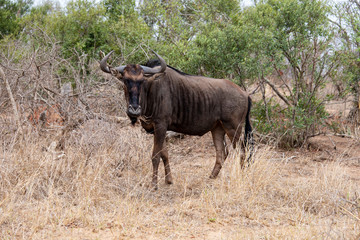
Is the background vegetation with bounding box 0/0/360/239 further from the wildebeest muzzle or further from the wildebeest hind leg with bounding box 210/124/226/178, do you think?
the wildebeest muzzle

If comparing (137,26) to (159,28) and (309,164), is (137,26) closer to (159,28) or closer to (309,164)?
(159,28)

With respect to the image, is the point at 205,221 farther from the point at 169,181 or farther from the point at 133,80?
the point at 133,80

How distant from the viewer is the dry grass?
12.9ft

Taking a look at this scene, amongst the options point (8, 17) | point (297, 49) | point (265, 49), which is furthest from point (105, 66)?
point (8, 17)

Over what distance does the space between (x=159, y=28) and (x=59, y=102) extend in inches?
153

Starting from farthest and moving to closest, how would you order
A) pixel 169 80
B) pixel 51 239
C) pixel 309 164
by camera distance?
pixel 309 164
pixel 169 80
pixel 51 239

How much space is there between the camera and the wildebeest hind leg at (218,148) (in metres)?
6.13

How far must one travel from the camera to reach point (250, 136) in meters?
6.30

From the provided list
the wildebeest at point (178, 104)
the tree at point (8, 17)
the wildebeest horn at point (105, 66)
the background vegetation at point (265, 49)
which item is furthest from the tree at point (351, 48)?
the tree at point (8, 17)

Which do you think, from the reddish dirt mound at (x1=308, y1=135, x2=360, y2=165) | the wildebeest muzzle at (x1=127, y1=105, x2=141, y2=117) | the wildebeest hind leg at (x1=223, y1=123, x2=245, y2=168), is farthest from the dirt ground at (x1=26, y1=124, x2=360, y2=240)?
the reddish dirt mound at (x1=308, y1=135, x2=360, y2=165)

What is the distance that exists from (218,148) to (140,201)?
1781 millimetres

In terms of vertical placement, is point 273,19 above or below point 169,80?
above

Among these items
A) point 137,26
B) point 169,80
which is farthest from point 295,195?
point 137,26

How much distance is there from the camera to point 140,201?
482 centimetres
